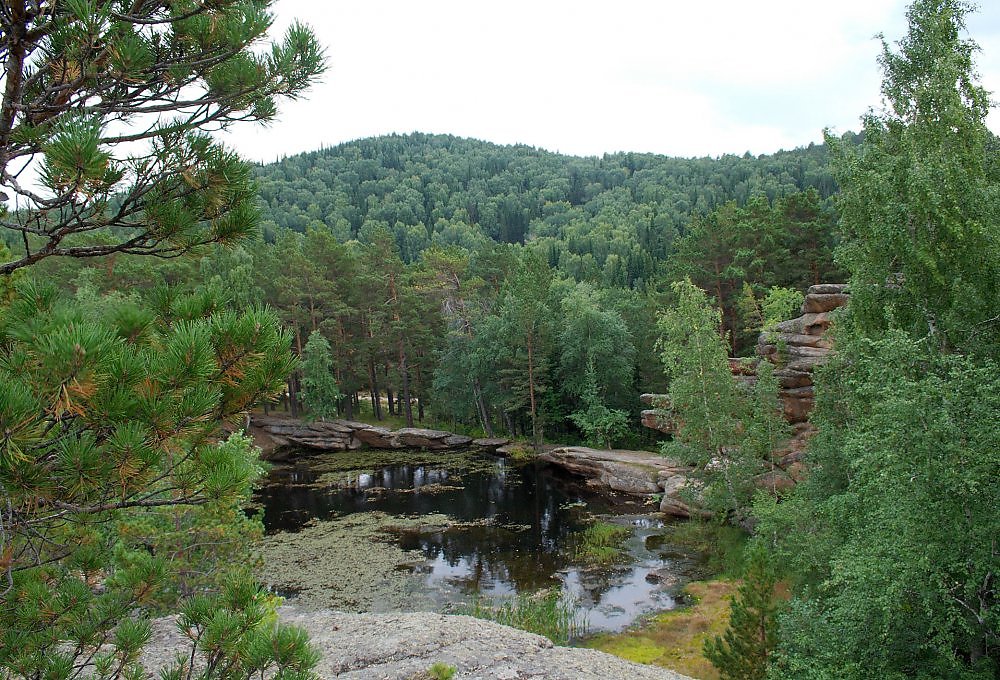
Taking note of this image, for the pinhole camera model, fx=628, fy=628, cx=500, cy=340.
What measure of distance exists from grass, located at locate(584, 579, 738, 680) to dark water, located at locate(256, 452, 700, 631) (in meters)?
0.66

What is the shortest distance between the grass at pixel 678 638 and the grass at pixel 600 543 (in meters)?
3.59

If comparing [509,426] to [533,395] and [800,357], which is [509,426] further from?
[800,357]

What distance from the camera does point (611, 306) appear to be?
140 ft

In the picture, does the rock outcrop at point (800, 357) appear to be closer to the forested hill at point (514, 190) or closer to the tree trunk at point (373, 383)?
the tree trunk at point (373, 383)

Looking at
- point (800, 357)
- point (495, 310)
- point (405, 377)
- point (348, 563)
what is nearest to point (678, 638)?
point (348, 563)

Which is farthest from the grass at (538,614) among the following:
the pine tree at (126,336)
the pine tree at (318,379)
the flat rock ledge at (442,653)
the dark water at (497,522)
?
the pine tree at (318,379)

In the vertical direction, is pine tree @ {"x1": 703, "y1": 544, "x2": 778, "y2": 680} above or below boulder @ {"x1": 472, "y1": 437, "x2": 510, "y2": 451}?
above

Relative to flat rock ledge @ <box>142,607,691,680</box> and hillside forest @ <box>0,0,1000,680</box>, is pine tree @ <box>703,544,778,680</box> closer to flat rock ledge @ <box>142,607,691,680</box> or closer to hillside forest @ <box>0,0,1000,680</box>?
hillside forest @ <box>0,0,1000,680</box>

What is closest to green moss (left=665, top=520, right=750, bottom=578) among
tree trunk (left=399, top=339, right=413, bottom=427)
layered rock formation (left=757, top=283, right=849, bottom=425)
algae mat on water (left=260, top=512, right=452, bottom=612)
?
layered rock formation (left=757, top=283, right=849, bottom=425)

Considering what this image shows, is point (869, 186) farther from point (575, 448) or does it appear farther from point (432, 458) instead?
point (432, 458)

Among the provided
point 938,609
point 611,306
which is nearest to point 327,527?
point 938,609

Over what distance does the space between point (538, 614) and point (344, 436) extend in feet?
87.8

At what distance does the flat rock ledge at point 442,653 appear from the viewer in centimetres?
1116

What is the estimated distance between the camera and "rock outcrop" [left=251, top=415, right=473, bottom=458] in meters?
39.0
